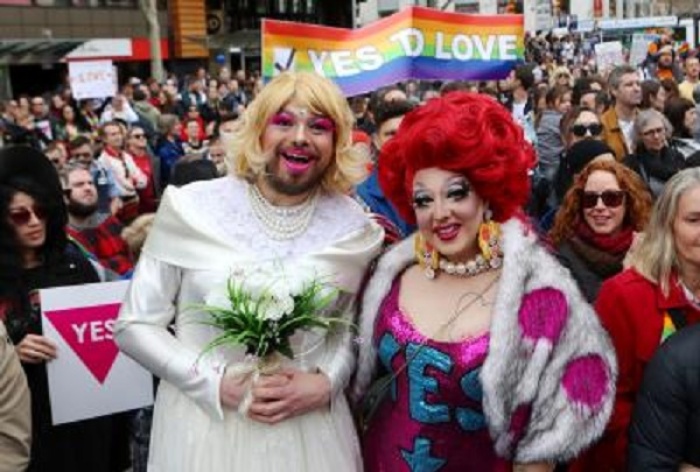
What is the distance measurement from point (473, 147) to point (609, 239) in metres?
1.67

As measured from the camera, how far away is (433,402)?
8.05ft

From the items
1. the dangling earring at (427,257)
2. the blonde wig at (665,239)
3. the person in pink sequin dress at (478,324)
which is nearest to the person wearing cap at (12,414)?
the person in pink sequin dress at (478,324)

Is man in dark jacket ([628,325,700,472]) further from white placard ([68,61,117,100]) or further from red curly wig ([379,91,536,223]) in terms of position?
white placard ([68,61,117,100])

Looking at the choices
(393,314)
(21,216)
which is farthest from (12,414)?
(393,314)

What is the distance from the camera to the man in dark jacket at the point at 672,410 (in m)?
2.21

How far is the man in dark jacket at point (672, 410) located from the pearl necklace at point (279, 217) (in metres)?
1.12

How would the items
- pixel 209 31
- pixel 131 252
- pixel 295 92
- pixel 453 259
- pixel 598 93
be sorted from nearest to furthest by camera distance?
pixel 453 259 → pixel 295 92 → pixel 131 252 → pixel 598 93 → pixel 209 31

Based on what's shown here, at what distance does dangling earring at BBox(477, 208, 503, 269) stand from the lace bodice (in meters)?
0.50

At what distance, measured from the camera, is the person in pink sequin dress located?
2.31m

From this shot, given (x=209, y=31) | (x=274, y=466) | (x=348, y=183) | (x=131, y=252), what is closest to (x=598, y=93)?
(x=131, y=252)

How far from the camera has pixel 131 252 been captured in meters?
4.38

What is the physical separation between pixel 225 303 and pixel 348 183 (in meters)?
0.58

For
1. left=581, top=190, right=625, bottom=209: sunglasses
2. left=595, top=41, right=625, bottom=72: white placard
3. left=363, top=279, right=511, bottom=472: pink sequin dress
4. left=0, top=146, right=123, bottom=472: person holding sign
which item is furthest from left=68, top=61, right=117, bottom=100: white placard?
left=363, top=279, right=511, bottom=472: pink sequin dress

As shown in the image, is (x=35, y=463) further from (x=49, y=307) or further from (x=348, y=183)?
(x=348, y=183)
